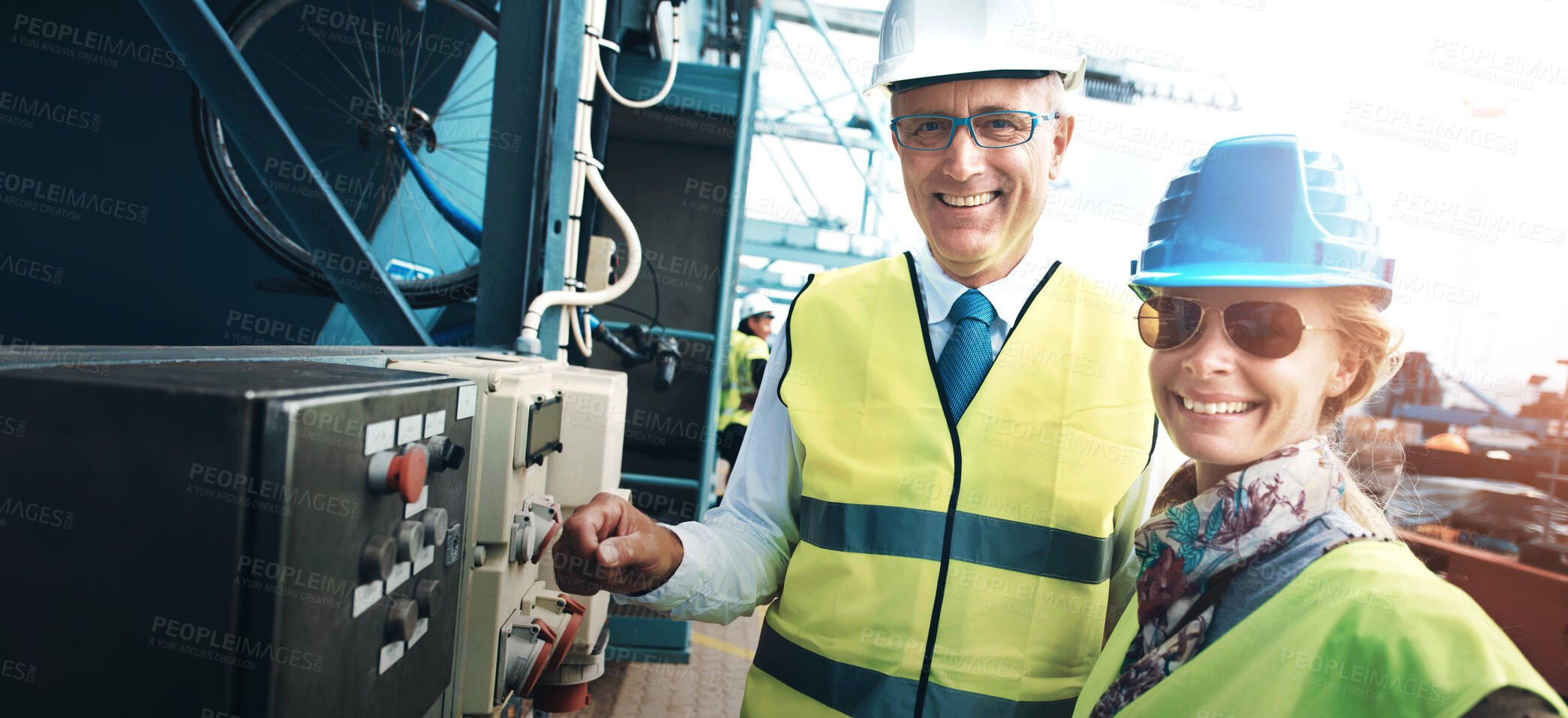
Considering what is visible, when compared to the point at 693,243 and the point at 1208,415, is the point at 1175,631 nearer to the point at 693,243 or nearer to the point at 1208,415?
the point at 1208,415

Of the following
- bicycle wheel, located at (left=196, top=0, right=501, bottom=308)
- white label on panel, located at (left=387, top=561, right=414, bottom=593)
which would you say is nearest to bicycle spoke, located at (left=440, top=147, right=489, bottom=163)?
bicycle wheel, located at (left=196, top=0, right=501, bottom=308)

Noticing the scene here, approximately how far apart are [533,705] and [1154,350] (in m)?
1.92

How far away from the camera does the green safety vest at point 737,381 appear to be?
235 inches

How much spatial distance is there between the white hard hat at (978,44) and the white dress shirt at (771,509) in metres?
0.32

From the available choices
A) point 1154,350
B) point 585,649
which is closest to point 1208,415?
point 1154,350

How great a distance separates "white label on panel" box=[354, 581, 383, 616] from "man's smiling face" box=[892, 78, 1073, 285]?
38.4 inches

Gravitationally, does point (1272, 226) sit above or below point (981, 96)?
below

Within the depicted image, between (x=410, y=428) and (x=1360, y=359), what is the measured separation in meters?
1.12

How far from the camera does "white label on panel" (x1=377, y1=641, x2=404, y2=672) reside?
947mm

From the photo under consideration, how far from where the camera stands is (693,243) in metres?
4.60

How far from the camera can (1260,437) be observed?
94 centimetres

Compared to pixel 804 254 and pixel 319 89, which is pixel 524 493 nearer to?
pixel 319 89

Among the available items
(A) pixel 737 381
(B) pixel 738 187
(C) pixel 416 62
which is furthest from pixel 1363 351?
(A) pixel 737 381

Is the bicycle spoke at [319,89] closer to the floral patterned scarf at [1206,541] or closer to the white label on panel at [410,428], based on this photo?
the white label on panel at [410,428]
